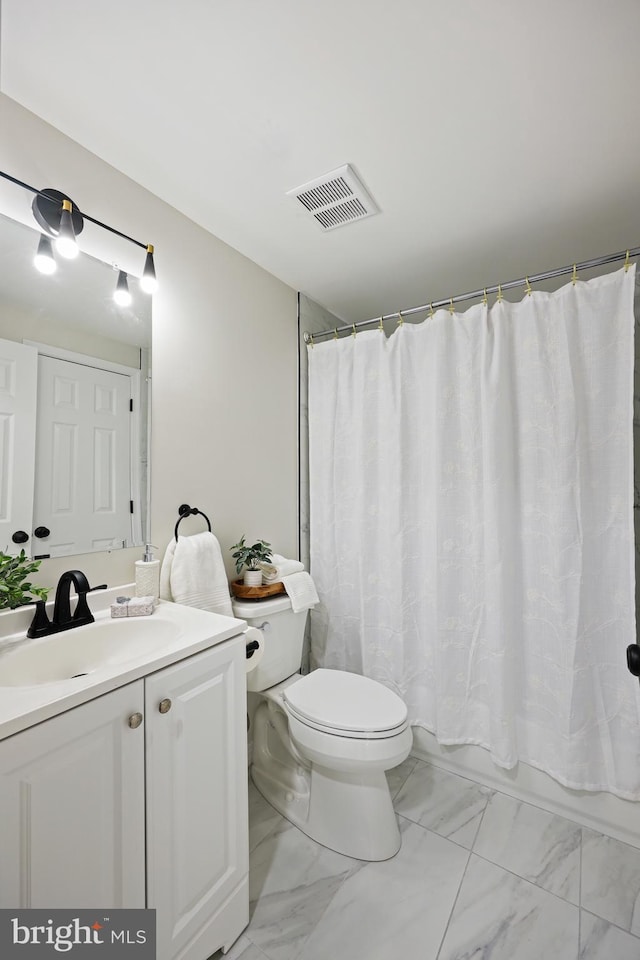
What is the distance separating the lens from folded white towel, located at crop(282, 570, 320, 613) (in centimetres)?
181

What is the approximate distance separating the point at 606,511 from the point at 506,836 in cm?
124

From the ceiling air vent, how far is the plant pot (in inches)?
56.9

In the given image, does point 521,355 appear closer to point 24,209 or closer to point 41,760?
point 24,209

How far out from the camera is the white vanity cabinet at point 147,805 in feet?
2.51

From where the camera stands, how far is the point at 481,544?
1801 mm

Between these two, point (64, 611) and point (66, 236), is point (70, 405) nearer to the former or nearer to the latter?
point (66, 236)

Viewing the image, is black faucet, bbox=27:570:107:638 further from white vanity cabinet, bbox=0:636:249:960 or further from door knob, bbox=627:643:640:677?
door knob, bbox=627:643:640:677

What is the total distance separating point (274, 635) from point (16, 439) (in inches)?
44.8

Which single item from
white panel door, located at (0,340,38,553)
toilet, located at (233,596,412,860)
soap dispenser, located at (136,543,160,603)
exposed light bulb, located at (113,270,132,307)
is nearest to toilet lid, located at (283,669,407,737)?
toilet, located at (233,596,412,860)

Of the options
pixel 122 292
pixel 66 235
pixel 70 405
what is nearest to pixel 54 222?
pixel 66 235

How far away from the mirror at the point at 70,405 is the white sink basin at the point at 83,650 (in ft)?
0.84

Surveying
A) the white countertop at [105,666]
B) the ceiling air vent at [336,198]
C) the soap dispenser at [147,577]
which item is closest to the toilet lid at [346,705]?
the white countertop at [105,666]

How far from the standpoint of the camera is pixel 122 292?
4.77ft

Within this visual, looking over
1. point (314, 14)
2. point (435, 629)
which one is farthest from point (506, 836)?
point (314, 14)
